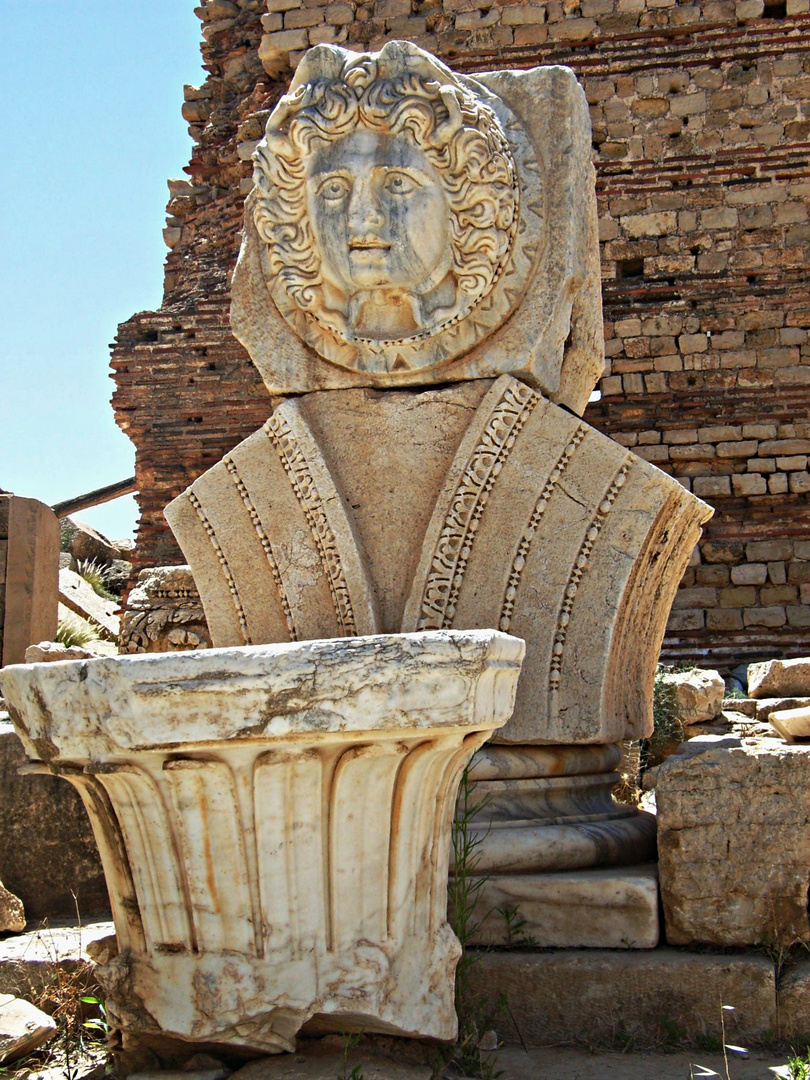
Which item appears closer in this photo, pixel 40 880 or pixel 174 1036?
pixel 174 1036

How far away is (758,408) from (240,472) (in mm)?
7811

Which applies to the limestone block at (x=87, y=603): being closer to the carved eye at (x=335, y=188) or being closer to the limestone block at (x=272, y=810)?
the carved eye at (x=335, y=188)

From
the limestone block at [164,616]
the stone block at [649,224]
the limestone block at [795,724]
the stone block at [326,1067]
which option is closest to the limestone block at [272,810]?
the stone block at [326,1067]

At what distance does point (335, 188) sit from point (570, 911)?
211 cm

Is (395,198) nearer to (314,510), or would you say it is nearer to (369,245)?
(369,245)

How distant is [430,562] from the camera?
3.45 metres

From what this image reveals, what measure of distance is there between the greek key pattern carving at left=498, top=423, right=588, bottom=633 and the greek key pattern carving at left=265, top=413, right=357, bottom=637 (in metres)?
0.44

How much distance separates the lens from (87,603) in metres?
15.5

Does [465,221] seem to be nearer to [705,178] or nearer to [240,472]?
[240,472]

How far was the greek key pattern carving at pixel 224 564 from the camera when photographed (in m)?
3.71

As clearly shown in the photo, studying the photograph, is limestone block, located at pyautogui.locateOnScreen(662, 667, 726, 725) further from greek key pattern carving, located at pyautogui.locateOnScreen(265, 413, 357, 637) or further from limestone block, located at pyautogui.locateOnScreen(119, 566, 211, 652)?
greek key pattern carving, located at pyautogui.locateOnScreen(265, 413, 357, 637)

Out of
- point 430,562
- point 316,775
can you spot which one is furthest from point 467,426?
point 316,775

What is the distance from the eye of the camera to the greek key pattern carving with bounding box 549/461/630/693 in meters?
3.30

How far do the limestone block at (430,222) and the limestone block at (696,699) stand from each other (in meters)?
3.44
